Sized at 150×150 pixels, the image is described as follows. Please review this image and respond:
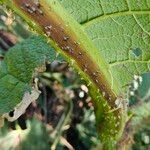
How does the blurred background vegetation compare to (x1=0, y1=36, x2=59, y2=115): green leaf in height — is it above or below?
below

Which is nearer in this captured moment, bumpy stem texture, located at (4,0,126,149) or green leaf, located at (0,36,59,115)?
bumpy stem texture, located at (4,0,126,149)

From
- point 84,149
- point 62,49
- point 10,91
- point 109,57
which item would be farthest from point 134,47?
point 84,149

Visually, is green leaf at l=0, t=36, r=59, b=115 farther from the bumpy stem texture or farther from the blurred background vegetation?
the blurred background vegetation

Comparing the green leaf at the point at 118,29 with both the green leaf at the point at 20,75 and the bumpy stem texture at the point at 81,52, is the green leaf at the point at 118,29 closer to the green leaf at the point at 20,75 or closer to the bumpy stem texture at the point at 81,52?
the bumpy stem texture at the point at 81,52

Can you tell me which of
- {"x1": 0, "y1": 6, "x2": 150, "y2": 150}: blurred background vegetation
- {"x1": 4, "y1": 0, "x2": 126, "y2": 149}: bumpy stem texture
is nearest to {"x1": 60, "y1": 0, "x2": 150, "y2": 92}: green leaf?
{"x1": 4, "y1": 0, "x2": 126, "y2": 149}: bumpy stem texture

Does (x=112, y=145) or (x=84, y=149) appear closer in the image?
(x=112, y=145)

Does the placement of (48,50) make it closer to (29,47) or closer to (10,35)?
(29,47)

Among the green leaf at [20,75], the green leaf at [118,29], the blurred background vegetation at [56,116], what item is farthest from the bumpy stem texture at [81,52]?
the blurred background vegetation at [56,116]
